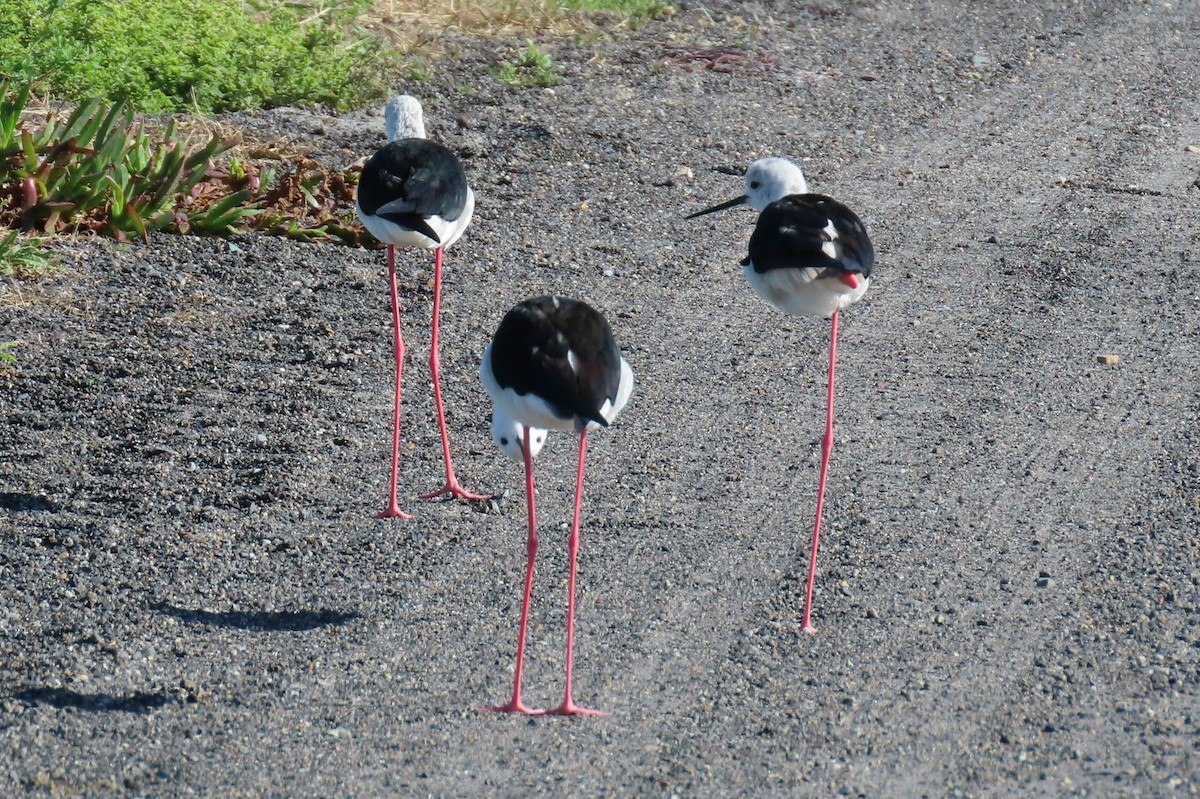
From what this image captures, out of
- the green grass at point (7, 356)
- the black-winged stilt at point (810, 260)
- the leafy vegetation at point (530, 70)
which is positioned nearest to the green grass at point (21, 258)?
the green grass at point (7, 356)

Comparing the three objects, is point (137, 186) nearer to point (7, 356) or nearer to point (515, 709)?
point (7, 356)

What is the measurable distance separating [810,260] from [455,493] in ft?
5.02

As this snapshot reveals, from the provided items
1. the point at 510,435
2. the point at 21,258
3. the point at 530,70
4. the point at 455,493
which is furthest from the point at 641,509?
the point at 530,70

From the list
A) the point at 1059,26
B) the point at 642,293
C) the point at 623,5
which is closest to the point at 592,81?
the point at 623,5

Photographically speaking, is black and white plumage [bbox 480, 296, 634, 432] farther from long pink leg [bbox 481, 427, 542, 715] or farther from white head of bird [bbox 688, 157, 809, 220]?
white head of bird [bbox 688, 157, 809, 220]

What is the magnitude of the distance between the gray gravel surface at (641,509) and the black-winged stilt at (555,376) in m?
0.22

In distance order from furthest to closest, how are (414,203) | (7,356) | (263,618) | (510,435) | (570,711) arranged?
(7,356) → (414,203) → (510,435) → (263,618) → (570,711)

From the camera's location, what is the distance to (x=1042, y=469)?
505cm

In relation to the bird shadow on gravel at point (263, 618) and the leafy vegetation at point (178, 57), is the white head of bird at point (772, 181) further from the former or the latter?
the leafy vegetation at point (178, 57)

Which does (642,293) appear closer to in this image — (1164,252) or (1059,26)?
(1164,252)

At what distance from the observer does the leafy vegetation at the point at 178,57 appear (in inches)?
333

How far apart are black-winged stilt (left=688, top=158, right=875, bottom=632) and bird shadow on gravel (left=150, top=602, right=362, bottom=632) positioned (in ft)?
4.46

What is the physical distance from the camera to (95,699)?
364 cm

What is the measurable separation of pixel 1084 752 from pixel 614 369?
5.06 ft
